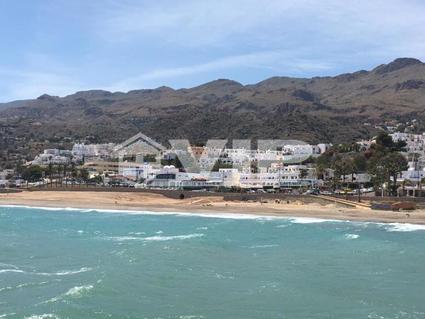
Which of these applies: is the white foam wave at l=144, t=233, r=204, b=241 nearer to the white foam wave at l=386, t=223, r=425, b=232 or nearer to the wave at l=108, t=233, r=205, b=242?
the wave at l=108, t=233, r=205, b=242

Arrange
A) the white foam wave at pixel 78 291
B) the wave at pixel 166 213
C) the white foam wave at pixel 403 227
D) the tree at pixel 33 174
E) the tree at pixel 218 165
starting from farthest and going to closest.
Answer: the tree at pixel 33 174
the tree at pixel 218 165
the wave at pixel 166 213
the white foam wave at pixel 403 227
the white foam wave at pixel 78 291

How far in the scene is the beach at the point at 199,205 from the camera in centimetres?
5497

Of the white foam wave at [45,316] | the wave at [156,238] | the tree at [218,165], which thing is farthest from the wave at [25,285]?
the tree at [218,165]

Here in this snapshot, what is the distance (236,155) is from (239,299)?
90.9 metres

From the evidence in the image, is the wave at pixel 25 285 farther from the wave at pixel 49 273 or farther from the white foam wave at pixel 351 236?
the white foam wave at pixel 351 236

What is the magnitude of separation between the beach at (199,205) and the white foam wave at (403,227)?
169 centimetres

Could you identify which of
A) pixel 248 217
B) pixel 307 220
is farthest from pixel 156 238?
pixel 248 217

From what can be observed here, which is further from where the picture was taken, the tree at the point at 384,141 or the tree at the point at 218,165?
the tree at the point at 218,165

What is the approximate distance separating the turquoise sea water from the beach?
5656mm

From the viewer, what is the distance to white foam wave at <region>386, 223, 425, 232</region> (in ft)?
152

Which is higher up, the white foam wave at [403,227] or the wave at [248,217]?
the wave at [248,217]

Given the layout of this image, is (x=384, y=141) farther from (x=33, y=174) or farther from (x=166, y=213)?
(x=33, y=174)

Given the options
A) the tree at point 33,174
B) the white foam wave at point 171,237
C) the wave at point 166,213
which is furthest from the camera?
the tree at point 33,174

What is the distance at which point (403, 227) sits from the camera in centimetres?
4841
